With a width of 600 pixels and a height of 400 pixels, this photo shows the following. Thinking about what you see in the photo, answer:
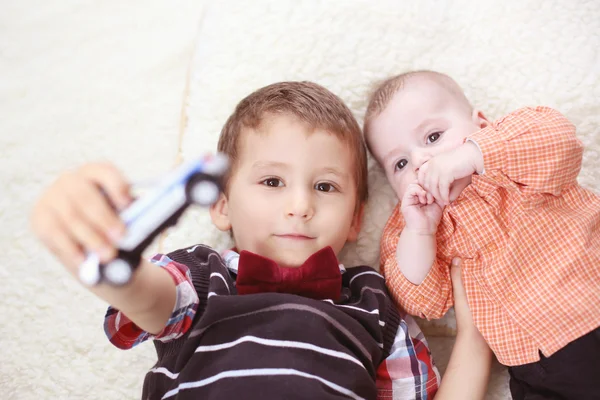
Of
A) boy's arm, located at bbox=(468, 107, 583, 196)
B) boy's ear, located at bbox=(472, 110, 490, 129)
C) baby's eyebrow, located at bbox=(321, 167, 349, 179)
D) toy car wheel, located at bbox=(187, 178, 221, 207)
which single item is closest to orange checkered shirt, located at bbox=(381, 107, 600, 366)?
boy's arm, located at bbox=(468, 107, 583, 196)

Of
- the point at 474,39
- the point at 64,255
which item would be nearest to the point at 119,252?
the point at 64,255

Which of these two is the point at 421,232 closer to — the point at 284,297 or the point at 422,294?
the point at 422,294

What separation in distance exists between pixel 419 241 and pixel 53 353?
0.83 metres

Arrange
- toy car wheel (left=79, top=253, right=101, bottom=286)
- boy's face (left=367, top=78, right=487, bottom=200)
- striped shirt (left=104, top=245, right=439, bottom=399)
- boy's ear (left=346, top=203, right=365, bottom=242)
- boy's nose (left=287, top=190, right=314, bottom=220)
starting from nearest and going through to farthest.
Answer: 1. toy car wheel (left=79, top=253, right=101, bottom=286)
2. striped shirt (left=104, top=245, right=439, bottom=399)
3. boy's nose (left=287, top=190, right=314, bottom=220)
4. boy's face (left=367, top=78, right=487, bottom=200)
5. boy's ear (left=346, top=203, right=365, bottom=242)

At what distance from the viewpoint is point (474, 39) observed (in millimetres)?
1299

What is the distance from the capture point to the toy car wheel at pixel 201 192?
0.52 meters

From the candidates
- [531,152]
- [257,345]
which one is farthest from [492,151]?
[257,345]

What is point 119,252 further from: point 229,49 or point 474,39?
point 474,39

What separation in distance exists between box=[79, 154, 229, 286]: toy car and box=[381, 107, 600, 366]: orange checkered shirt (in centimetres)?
55

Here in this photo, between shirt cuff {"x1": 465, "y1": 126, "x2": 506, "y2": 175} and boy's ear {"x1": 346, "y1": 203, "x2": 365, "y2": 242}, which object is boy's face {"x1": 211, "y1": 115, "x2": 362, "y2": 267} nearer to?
boy's ear {"x1": 346, "y1": 203, "x2": 365, "y2": 242}

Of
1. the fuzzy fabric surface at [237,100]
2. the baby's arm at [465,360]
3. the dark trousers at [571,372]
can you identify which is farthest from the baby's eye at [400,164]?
the dark trousers at [571,372]

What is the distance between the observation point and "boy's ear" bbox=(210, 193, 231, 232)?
1086 mm

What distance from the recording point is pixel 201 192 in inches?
20.4

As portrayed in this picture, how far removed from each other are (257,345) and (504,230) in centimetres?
49
